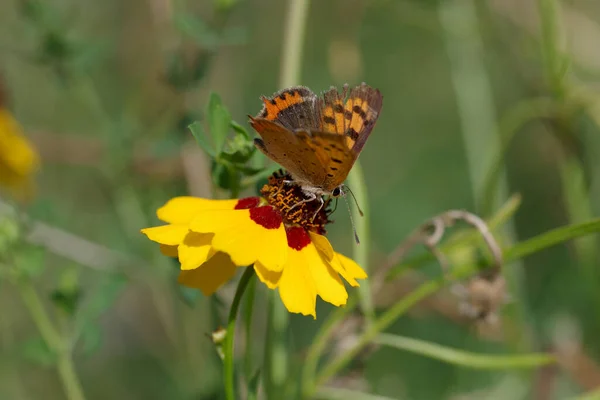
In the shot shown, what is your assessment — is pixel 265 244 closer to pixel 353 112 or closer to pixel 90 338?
pixel 353 112

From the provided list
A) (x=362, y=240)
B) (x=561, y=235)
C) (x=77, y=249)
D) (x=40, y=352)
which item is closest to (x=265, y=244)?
(x=362, y=240)

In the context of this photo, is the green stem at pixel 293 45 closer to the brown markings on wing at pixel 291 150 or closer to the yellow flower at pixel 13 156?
the brown markings on wing at pixel 291 150

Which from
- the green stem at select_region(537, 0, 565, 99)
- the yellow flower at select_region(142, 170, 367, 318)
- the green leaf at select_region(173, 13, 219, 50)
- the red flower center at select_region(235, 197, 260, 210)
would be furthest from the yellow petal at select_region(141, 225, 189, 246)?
the green stem at select_region(537, 0, 565, 99)

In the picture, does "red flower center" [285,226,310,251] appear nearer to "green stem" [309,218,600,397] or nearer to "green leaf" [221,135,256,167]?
"green leaf" [221,135,256,167]

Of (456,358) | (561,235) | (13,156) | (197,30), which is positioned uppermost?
(13,156)

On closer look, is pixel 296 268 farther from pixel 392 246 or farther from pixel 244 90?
pixel 244 90
